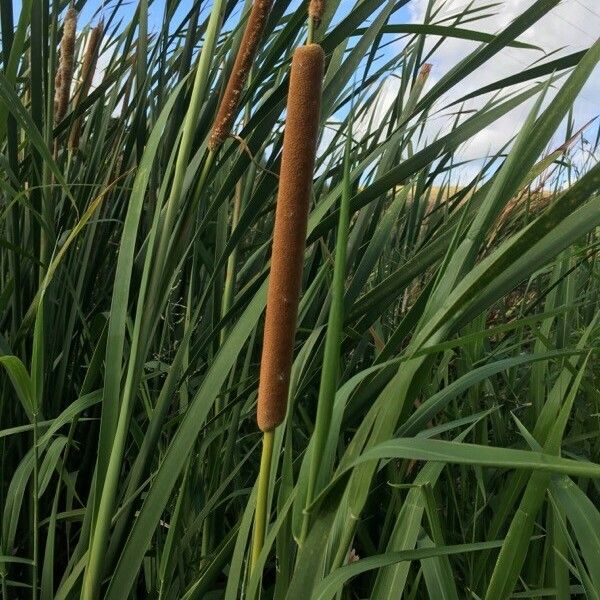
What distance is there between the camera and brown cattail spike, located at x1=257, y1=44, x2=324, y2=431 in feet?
1.48

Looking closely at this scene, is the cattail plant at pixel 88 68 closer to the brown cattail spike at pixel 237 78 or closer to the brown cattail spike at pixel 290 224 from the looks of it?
the brown cattail spike at pixel 237 78

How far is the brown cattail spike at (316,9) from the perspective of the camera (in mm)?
491

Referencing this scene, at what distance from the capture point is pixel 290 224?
464mm

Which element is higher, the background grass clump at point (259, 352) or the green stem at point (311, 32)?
the green stem at point (311, 32)

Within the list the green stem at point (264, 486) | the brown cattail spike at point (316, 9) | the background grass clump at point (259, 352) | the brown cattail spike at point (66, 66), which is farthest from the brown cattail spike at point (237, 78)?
the brown cattail spike at point (66, 66)

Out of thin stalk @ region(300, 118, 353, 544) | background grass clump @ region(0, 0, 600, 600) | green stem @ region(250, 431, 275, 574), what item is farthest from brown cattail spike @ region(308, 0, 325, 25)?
green stem @ region(250, 431, 275, 574)

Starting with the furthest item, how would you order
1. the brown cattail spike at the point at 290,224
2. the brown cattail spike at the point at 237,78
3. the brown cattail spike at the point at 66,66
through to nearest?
1. the brown cattail spike at the point at 66,66
2. the brown cattail spike at the point at 237,78
3. the brown cattail spike at the point at 290,224

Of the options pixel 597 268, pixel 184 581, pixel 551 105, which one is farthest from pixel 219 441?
pixel 597 268

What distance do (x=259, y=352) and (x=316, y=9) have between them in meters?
0.58

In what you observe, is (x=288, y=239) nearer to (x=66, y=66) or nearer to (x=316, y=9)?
(x=316, y=9)

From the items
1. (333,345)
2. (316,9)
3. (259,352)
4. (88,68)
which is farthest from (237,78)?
(88,68)

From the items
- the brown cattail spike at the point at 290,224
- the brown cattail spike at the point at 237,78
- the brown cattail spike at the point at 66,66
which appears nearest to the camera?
the brown cattail spike at the point at 290,224

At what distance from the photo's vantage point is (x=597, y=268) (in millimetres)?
1810

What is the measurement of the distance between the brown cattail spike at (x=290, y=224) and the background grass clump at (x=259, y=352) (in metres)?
0.01
